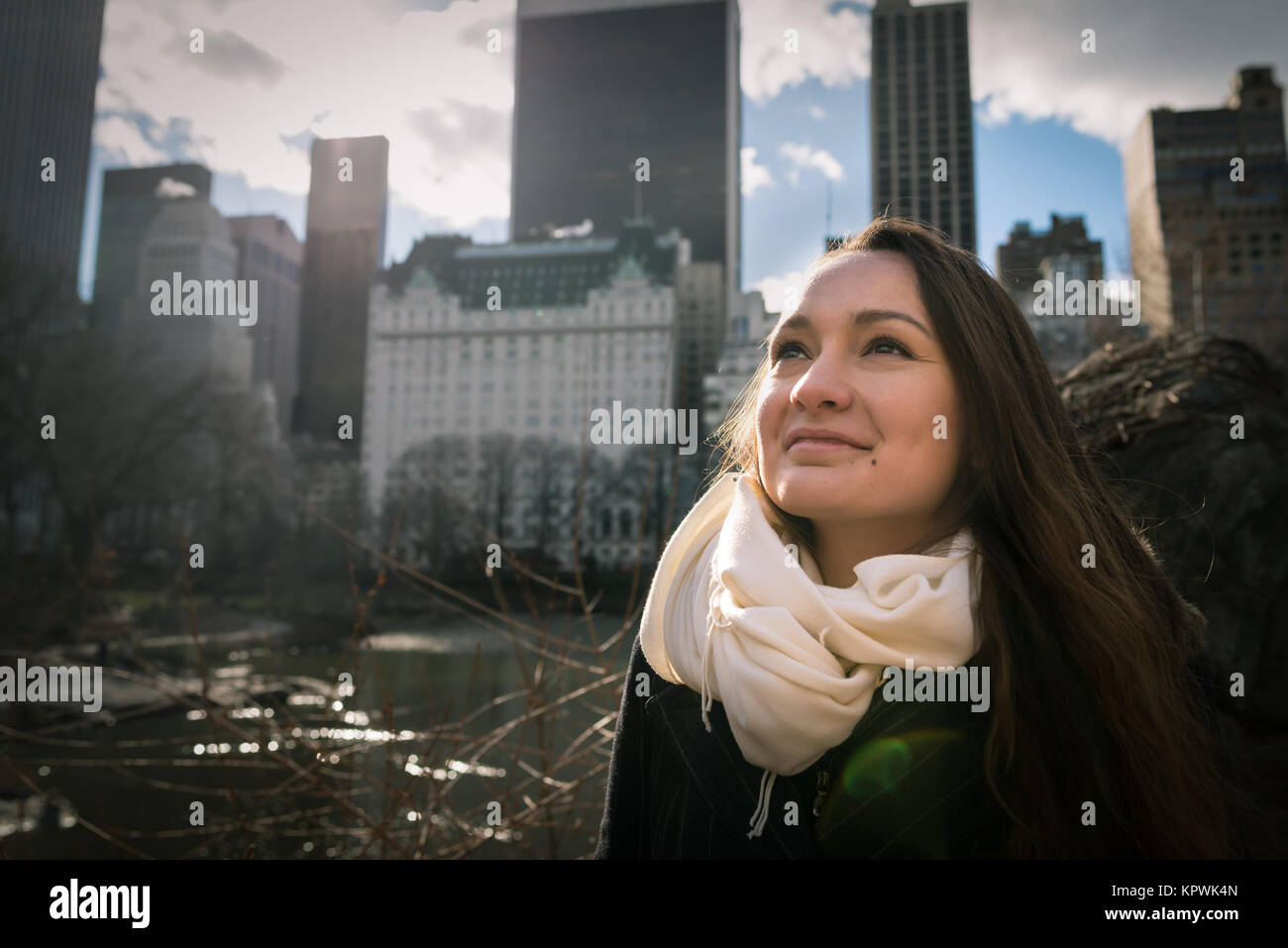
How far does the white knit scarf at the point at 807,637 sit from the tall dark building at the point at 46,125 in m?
25.4

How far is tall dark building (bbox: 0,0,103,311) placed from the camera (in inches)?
820

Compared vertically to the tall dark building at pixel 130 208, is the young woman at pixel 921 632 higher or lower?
lower

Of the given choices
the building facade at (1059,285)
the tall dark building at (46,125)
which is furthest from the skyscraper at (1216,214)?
the tall dark building at (46,125)

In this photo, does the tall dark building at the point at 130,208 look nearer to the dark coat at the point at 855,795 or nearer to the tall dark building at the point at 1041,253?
the tall dark building at the point at 1041,253

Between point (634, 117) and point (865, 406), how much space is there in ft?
225

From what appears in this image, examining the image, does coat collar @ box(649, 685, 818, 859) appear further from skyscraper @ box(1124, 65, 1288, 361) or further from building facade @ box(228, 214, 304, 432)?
building facade @ box(228, 214, 304, 432)

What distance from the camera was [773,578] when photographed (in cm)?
110

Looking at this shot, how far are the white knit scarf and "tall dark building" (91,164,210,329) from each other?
44.2m

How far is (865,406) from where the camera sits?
1156 mm

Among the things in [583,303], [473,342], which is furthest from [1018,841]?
[473,342]

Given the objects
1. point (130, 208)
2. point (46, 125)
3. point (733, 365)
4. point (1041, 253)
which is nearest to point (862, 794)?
point (1041, 253)

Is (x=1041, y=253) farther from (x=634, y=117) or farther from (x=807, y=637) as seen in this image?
(x=634, y=117)

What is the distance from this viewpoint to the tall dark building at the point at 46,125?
20827mm
